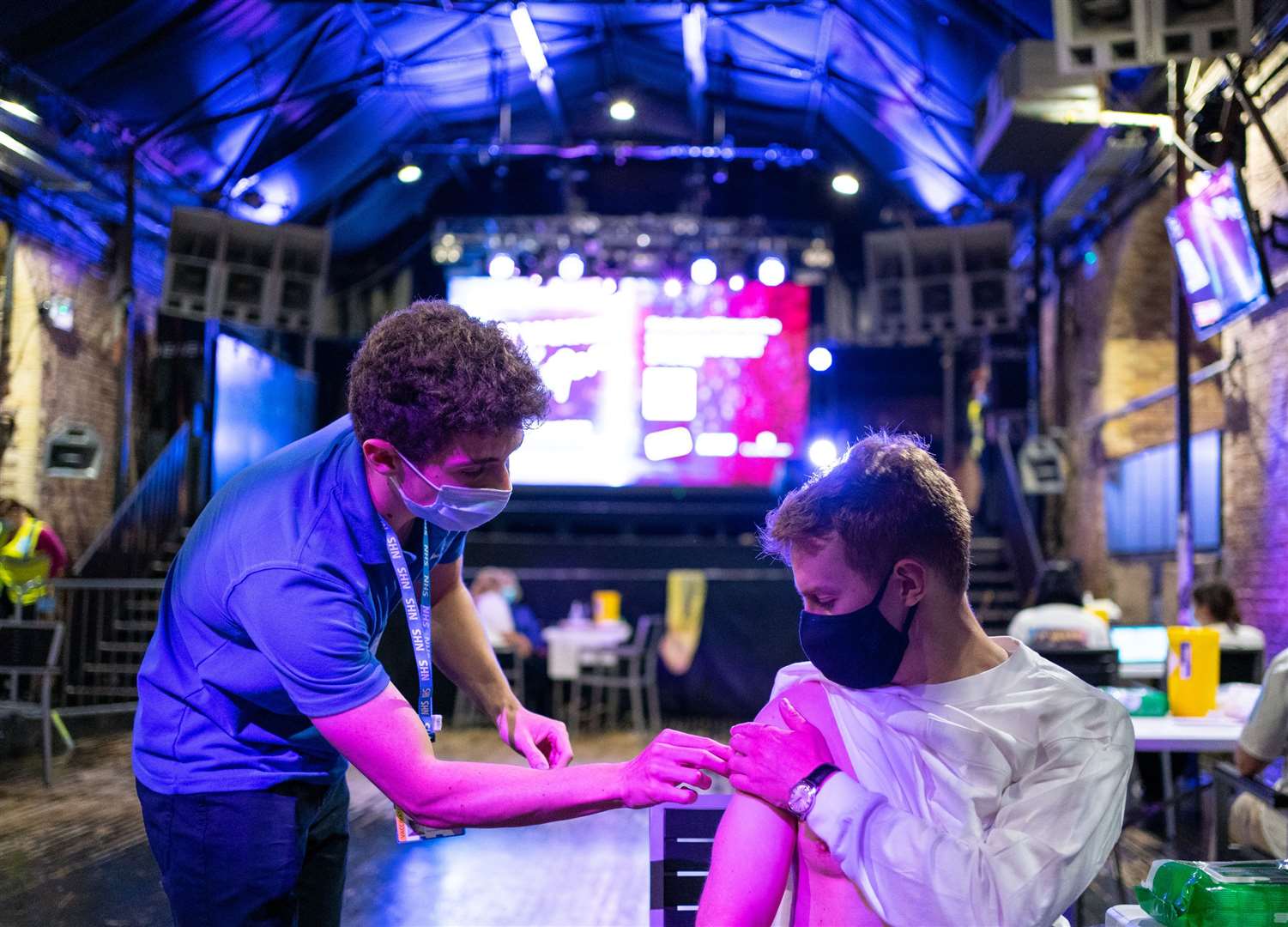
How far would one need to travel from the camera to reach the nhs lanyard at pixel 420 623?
1565 mm

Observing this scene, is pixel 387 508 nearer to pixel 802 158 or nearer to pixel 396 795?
pixel 396 795

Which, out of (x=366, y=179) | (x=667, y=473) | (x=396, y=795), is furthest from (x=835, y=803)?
(x=366, y=179)

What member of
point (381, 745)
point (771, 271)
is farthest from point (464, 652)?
point (771, 271)

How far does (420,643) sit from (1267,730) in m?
2.24

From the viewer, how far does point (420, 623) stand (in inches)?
64.2

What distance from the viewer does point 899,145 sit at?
11.0 meters

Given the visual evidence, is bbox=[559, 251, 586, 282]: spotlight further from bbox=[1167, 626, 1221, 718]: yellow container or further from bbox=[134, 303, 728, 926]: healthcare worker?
bbox=[134, 303, 728, 926]: healthcare worker

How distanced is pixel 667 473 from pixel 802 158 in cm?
364

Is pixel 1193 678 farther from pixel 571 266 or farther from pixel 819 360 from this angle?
pixel 819 360

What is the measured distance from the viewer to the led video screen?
11.8 m

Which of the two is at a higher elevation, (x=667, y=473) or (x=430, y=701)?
(x=667, y=473)

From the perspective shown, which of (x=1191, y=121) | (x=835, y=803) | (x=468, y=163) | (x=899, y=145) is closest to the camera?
(x=835, y=803)

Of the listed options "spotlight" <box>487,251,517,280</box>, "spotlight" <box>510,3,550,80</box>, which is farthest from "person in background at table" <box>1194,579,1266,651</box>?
"spotlight" <box>487,251,517,280</box>

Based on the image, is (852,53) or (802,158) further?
(802,158)
